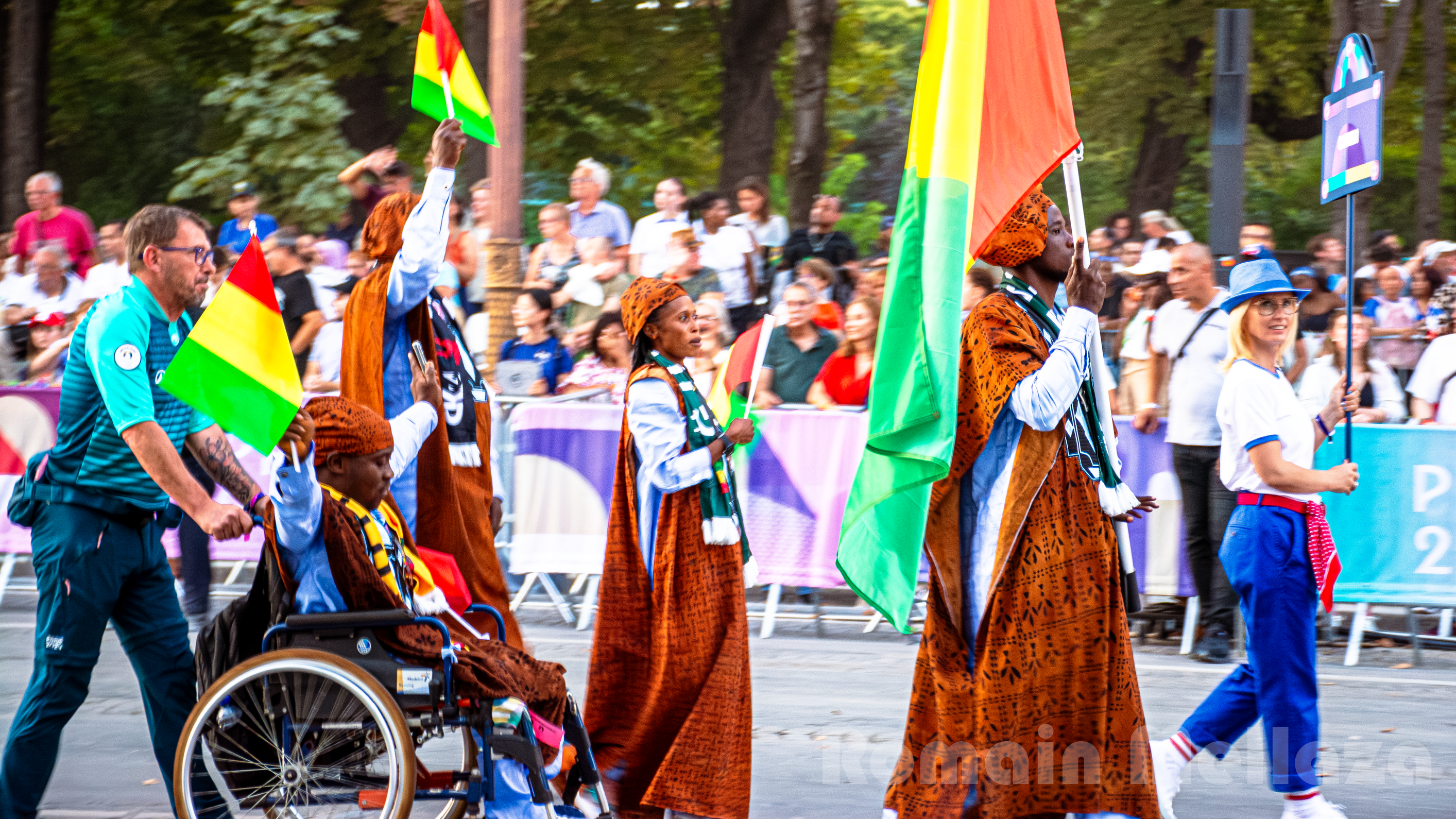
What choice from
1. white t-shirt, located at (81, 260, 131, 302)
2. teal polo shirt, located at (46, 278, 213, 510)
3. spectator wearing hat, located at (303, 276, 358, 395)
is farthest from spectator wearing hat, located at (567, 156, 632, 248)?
teal polo shirt, located at (46, 278, 213, 510)

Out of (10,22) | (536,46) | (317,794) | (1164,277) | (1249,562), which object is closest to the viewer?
(317,794)

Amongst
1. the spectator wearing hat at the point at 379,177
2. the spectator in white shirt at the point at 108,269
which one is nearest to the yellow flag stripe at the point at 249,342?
the spectator wearing hat at the point at 379,177

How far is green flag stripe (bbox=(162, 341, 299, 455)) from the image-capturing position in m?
4.00

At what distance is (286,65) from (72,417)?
43.1ft

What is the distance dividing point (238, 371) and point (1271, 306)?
3336 millimetres

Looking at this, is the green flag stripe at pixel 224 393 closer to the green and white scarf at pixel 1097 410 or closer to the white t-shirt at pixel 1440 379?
the green and white scarf at pixel 1097 410

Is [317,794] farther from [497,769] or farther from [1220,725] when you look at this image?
[1220,725]

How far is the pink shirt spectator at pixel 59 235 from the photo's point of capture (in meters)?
13.1

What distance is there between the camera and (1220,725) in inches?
200

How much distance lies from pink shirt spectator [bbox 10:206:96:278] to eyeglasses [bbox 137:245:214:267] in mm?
9374

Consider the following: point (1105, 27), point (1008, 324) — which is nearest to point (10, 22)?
point (1105, 27)

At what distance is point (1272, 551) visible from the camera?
493 cm

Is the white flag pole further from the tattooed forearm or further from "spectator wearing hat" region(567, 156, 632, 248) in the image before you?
"spectator wearing hat" region(567, 156, 632, 248)

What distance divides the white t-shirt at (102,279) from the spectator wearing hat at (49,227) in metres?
1.01
